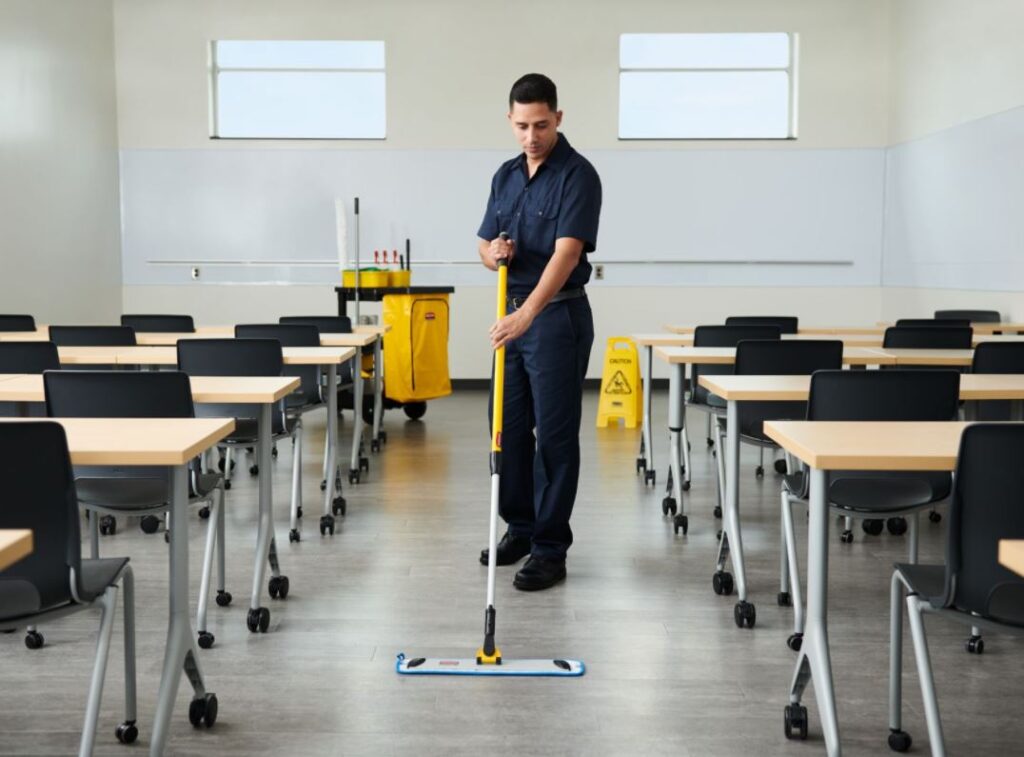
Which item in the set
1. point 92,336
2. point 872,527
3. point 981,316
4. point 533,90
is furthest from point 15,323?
point 981,316

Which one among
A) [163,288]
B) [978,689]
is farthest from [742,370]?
[163,288]

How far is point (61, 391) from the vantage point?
2.94 m

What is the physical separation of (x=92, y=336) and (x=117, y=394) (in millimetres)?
2372

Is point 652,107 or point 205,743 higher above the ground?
point 652,107

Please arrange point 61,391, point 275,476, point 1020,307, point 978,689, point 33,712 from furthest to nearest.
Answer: point 1020,307 < point 275,476 < point 61,391 < point 978,689 < point 33,712

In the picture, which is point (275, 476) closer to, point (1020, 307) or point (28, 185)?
point (28, 185)

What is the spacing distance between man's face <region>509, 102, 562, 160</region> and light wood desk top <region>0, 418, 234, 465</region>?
1.48m

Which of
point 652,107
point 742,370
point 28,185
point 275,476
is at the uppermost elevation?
point 652,107

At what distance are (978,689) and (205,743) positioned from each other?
190cm

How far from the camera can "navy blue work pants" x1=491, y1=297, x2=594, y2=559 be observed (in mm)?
3559

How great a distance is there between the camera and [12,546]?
1.33m

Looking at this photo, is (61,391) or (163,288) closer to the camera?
(61,391)

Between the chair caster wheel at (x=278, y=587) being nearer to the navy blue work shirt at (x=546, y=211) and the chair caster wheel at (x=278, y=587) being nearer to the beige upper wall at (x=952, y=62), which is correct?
the navy blue work shirt at (x=546, y=211)

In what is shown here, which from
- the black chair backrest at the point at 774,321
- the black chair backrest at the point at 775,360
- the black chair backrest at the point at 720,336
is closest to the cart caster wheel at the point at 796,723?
the black chair backrest at the point at 775,360
